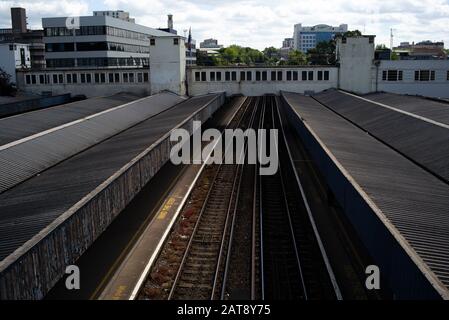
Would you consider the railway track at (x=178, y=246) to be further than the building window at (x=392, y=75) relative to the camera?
No

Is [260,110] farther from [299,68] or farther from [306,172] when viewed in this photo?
[306,172]

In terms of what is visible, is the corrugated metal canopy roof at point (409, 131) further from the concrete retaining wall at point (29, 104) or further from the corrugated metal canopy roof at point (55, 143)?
the concrete retaining wall at point (29, 104)

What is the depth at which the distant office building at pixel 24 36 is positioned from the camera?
11962cm

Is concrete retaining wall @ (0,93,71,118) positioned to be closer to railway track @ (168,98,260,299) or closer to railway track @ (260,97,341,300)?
railway track @ (168,98,260,299)

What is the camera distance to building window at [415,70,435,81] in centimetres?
6091

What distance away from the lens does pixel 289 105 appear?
46625mm

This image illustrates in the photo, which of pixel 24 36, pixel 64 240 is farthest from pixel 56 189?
pixel 24 36

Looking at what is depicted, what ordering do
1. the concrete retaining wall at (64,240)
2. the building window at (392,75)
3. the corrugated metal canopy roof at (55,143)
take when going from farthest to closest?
1. the building window at (392,75)
2. the corrugated metal canopy roof at (55,143)
3. the concrete retaining wall at (64,240)

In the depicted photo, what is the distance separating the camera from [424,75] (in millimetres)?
60906

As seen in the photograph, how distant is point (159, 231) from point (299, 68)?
48594 mm

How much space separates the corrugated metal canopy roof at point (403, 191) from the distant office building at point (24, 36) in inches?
4102

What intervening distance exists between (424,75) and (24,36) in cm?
9571

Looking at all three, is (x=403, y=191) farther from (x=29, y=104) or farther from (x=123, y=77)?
(x=123, y=77)

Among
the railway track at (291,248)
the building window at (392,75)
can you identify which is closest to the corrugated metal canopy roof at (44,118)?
the railway track at (291,248)
